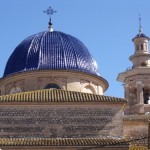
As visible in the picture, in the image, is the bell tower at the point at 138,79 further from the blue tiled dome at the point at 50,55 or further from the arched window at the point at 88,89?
the arched window at the point at 88,89

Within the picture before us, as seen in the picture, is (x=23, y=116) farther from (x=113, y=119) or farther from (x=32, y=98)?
(x=113, y=119)

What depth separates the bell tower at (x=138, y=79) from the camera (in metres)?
32.2

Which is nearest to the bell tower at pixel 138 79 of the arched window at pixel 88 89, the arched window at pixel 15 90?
the arched window at pixel 88 89

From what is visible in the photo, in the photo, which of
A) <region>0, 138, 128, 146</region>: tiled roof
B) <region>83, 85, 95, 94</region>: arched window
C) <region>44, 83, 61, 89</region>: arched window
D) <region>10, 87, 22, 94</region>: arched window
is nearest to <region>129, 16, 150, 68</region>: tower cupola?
<region>83, 85, 95, 94</region>: arched window

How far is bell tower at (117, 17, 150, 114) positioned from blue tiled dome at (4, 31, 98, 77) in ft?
11.8

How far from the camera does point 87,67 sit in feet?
96.0

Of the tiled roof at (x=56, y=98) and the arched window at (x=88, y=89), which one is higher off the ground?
the arched window at (x=88, y=89)

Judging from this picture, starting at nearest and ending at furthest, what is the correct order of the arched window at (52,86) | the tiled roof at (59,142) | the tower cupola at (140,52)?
the tiled roof at (59,142), the arched window at (52,86), the tower cupola at (140,52)

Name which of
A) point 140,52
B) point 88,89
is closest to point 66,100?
point 88,89

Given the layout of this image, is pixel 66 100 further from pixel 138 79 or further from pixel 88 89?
pixel 138 79

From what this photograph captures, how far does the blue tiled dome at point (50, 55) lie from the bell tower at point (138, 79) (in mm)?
3612

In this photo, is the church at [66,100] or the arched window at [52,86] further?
the arched window at [52,86]

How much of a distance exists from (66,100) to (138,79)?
31.6ft

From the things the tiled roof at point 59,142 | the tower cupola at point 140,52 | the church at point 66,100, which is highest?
the tower cupola at point 140,52
